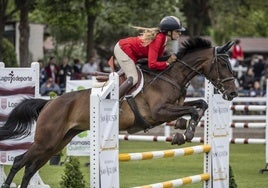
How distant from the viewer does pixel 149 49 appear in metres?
12.5

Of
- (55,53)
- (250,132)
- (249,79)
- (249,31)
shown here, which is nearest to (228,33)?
(249,31)

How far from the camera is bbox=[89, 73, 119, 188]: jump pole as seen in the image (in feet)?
31.2

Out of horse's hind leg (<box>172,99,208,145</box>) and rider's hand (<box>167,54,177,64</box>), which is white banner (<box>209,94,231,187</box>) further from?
rider's hand (<box>167,54,177,64</box>)

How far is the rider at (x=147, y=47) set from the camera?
12492mm

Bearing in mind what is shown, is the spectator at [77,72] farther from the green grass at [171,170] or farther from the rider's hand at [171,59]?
the rider's hand at [171,59]

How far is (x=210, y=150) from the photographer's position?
12.8 meters

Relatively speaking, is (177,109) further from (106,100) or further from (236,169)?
(236,169)

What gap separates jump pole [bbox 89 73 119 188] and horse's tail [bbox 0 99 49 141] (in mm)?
2672

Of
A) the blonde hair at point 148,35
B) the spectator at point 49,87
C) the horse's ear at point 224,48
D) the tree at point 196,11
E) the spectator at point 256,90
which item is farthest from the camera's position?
the tree at point 196,11

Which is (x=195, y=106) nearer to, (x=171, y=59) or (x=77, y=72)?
(x=171, y=59)

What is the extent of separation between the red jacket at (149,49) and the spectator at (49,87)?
15.2 metres

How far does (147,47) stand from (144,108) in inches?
32.5

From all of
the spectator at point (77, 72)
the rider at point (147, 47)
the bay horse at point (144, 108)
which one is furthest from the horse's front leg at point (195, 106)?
the spectator at point (77, 72)

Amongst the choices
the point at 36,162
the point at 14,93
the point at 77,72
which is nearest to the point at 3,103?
the point at 14,93
